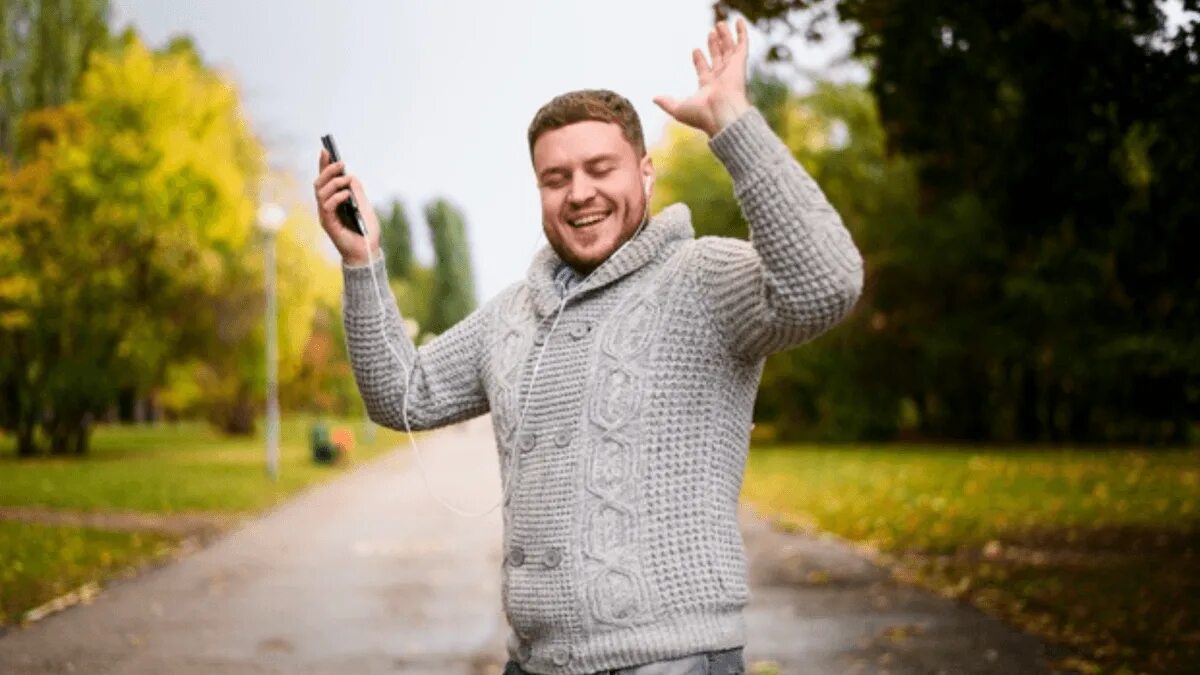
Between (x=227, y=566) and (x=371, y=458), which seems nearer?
(x=227, y=566)

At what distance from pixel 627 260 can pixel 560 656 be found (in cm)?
69

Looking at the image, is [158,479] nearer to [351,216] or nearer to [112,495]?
[112,495]

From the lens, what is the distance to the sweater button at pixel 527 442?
2.45m

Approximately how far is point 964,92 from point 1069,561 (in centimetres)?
406

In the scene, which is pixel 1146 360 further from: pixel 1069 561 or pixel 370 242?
pixel 370 242

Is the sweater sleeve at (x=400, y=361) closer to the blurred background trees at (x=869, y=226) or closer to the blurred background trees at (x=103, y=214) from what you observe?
the blurred background trees at (x=869, y=226)

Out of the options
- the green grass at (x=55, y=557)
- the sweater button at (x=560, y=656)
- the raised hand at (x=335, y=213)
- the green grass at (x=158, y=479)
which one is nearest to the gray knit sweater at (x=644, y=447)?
the sweater button at (x=560, y=656)

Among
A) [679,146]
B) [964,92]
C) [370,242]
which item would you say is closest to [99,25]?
[679,146]

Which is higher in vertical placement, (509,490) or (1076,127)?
(1076,127)

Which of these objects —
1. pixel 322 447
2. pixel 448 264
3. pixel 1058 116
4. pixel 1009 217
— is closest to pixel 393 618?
pixel 448 264

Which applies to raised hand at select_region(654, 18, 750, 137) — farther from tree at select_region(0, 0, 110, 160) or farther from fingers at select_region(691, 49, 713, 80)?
tree at select_region(0, 0, 110, 160)

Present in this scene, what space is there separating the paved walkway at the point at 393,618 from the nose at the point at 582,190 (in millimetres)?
4963

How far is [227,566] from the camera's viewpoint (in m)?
11.7

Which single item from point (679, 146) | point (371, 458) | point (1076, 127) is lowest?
point (371, 458)
